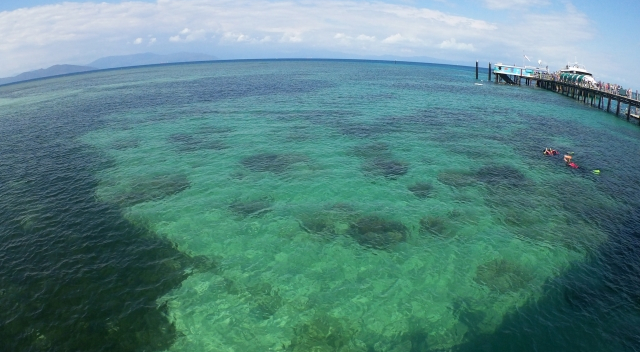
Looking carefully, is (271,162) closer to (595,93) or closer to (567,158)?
(567,158)

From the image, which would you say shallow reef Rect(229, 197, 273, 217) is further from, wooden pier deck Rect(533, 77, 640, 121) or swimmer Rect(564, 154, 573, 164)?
wooden pier deck Rect(533, 77, 640, 121)

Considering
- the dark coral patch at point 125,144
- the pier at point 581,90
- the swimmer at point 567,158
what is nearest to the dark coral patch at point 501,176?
the swimmer at point 567,158

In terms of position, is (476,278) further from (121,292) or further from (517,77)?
(517,77)

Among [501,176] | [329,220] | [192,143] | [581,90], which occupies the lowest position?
[329,220]

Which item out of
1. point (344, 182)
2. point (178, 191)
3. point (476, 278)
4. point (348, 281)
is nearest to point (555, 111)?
point (344, 182)

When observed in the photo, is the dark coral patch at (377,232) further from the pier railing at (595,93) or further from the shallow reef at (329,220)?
the pier railing at (595,93)

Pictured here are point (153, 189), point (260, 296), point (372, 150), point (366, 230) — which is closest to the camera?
point (260, 296)

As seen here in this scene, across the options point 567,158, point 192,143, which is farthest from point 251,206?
point 567,158
